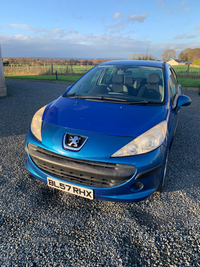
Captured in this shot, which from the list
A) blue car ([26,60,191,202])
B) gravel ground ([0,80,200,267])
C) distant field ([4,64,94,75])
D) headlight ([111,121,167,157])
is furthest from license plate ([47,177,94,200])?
distant field ([4,64,94,75])

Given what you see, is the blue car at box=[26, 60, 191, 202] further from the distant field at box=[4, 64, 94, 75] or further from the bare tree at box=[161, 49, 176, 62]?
the bare tree at box=[161, 49, 176, 62]

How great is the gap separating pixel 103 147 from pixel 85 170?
11.3 inches

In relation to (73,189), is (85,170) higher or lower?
higher

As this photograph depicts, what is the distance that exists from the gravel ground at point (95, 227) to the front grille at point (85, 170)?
1.46 feet

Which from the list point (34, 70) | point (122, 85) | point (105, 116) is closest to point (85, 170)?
point (105, 116)

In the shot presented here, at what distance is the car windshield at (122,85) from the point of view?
2.78 metres

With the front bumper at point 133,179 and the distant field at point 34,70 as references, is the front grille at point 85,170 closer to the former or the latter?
the front bumper at point 133,179

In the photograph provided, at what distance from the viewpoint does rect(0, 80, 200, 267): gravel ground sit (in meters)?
1.64

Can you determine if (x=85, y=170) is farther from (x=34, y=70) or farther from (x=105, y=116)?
(x=34, y=70)

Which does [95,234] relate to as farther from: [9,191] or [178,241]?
[9,191]

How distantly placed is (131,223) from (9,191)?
62.6 inches

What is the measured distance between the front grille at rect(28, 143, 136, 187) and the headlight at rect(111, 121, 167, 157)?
140 mm

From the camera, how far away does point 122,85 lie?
10.2 feet

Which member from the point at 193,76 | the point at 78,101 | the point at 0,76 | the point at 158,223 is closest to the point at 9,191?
the point at 78,101
